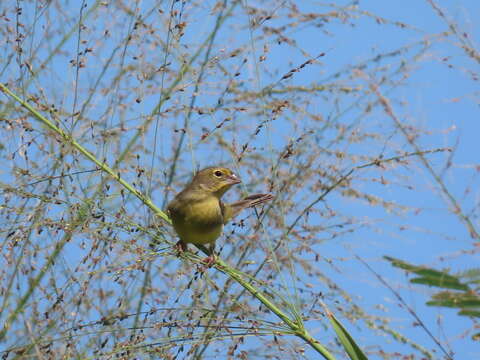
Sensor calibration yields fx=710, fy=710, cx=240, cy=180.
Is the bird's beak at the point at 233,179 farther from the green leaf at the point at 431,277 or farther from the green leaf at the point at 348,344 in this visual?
the green leaf at the point at 431,277

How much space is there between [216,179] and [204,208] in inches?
8.4

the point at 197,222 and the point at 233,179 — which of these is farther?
the point at 233,179

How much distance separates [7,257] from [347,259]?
156 cm

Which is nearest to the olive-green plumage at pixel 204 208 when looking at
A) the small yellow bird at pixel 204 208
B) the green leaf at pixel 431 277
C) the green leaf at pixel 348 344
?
the small yellow bird at pixel 204 208

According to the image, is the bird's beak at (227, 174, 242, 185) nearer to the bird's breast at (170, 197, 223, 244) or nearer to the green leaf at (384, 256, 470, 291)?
the bird's breast at (170, 197, 223, 244)

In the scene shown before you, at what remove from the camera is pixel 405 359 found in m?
2.47

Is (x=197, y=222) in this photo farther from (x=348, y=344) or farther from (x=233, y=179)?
(x=348, y=344)

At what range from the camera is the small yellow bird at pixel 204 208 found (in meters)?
3.65

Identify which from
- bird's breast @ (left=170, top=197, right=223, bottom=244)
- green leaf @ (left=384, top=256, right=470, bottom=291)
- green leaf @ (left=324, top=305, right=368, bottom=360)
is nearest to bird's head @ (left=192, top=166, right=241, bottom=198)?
bird's breast @ (left=170, top=197, right=223, bottom=244)

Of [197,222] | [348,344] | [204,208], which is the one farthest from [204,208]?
[348,344]

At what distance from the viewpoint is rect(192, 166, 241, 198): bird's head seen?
387cm

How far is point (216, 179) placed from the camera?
388cm

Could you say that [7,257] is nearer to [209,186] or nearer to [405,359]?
[209,186]

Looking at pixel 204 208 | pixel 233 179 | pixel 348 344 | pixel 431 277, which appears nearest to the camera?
pixel 431 277
